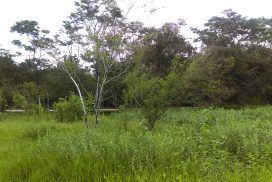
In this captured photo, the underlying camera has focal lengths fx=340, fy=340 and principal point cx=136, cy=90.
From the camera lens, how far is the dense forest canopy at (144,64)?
1070cm

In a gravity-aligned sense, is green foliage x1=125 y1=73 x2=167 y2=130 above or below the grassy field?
above

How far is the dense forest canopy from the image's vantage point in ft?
35.1

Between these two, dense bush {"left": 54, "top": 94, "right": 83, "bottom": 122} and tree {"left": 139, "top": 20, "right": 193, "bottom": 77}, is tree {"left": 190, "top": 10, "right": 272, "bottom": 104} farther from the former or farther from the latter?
dense bush {"left": 54, "top": 94, "right": 83, "bottom": 122}

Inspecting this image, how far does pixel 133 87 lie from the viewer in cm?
1088

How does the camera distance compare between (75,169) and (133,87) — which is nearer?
(75,169)

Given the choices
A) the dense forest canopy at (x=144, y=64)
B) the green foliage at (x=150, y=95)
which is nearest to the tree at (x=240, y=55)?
the dense forest canopy at (x=144, y=64)

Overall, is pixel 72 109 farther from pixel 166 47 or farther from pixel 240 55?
pixel 240 55

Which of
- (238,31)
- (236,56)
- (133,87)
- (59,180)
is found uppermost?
(238,31)

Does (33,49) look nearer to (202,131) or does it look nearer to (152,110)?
(152,110)

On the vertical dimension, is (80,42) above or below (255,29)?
below

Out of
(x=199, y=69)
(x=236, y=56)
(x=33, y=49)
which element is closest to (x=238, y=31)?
(x=236, y=56)

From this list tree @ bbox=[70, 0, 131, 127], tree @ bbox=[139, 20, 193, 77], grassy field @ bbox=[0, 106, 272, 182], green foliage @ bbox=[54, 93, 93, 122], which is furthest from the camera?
tree @ bbox=[139, 20, 193, 77]

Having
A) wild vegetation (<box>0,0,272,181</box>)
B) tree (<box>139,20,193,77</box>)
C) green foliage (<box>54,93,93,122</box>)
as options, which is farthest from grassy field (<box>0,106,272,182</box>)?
tree (<box>139,20,193,77</box>)

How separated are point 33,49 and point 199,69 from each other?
16.5m
